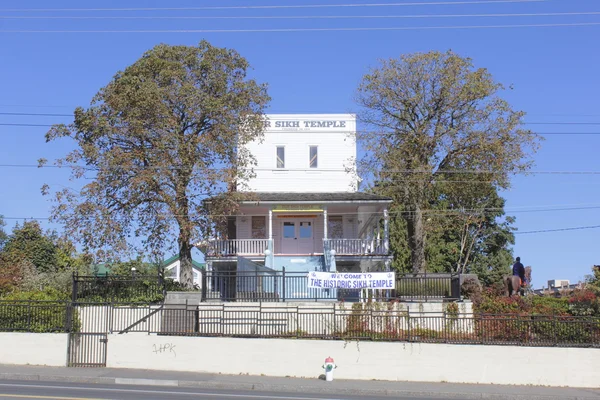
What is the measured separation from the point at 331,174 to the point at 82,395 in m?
22.7

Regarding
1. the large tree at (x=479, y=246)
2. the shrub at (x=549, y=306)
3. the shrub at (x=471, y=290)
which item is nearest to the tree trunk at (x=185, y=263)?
the shrub at (x=471, y=290)

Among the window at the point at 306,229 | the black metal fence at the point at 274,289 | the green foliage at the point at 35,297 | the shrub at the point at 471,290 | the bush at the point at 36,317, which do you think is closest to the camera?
the bush at the point at 36,317

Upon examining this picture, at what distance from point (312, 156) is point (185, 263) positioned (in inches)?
371

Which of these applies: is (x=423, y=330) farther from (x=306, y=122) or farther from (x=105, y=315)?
(x=306, y=122)

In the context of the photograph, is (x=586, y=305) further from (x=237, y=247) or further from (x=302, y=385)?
(x=237, y=247)

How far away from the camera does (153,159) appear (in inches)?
1190

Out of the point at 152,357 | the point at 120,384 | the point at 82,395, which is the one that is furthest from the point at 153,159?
the point at 82,395

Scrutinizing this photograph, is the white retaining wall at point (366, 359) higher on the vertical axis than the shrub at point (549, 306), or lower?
lower

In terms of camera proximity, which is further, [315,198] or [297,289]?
[315,198]

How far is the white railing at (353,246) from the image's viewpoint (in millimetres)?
33062

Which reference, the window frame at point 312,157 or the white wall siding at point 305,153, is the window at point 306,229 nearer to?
the white wall siding at point 305,153

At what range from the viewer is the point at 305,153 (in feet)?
121

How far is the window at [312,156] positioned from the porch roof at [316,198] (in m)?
2.15

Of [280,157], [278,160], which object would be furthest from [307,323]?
[280,157]
